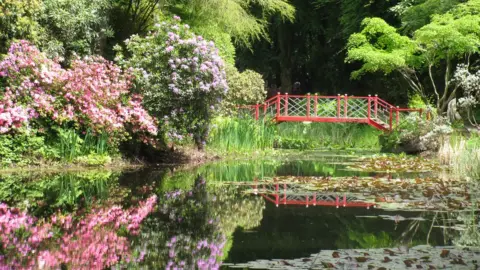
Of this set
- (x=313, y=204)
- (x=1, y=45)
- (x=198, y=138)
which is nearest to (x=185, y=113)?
(x=198, y=138)

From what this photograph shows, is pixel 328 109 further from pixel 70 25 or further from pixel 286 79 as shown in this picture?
pixel 70 25

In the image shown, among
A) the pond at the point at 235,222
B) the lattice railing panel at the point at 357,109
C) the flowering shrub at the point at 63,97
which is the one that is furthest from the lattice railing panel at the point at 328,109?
the pond at the point at 235,222

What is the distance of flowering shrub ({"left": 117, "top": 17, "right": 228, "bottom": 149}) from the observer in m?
15.8

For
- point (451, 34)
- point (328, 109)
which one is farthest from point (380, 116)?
point (451, 34)

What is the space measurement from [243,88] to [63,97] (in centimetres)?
977

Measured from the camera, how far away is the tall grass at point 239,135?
19.1 metres

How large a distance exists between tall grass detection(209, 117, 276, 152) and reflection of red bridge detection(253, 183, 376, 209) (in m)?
6.68

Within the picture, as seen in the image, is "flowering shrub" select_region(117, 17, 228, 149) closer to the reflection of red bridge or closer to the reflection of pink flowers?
the reflection of red bridge

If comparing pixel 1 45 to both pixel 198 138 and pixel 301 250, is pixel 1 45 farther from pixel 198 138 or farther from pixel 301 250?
pixel 301 250

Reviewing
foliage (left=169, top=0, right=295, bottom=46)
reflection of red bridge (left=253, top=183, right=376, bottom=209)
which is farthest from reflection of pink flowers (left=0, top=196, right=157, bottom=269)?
foliage (left=169, top=0, right=295, bottom=46)

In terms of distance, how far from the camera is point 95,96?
1471 cm

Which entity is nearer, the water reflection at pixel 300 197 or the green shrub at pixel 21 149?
the water reflection at pixel 300 197

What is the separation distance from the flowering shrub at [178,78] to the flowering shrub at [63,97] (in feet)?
1.66

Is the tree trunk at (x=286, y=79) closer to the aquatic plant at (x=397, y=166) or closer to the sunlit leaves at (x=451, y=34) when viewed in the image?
the sunlit leaves at (x=451, y=34)
